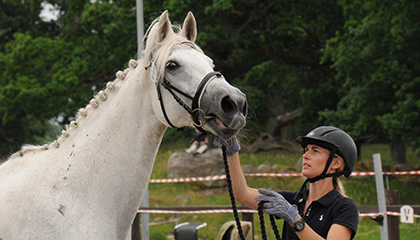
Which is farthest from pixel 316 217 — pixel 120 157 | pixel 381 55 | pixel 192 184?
pixel 381 55

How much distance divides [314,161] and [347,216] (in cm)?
37

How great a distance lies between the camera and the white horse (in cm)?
279

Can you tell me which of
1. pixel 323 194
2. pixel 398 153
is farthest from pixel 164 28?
pixel 398 153

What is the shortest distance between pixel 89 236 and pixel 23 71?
16.7 m

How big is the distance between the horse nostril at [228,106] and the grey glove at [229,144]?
0.29 meters

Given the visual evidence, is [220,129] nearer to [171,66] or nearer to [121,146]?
[171,66]

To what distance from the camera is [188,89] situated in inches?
115

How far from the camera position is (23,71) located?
18281 mm

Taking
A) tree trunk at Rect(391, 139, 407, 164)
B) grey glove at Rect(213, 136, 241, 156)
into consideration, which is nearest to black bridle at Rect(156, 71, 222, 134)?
grey glove at Rect(213, 136, 241, 156)

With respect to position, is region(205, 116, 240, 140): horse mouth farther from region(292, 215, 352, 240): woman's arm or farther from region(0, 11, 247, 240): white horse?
region(292, 215, 352, 240): woman's arm

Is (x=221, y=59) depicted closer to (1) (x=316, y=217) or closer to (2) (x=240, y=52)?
(2) (x=240, y=52)

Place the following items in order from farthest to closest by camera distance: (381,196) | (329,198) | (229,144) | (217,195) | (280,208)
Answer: (217,195) → (381,196) → (229,144) → (329,198) → (280,208)

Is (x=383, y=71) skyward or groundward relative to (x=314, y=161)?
groundward

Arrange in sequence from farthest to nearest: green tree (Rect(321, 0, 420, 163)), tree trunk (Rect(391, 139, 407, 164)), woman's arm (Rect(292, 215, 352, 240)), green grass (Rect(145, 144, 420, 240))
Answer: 1. tree trunk (Rect(391, 139, 407, 164))
2. green tree (Rect(321, 0, 420, 163))
3. green grass (Rect(145, 144, 420, 240))
4. woman's arm (Rect(292, 215, 352, 240))
